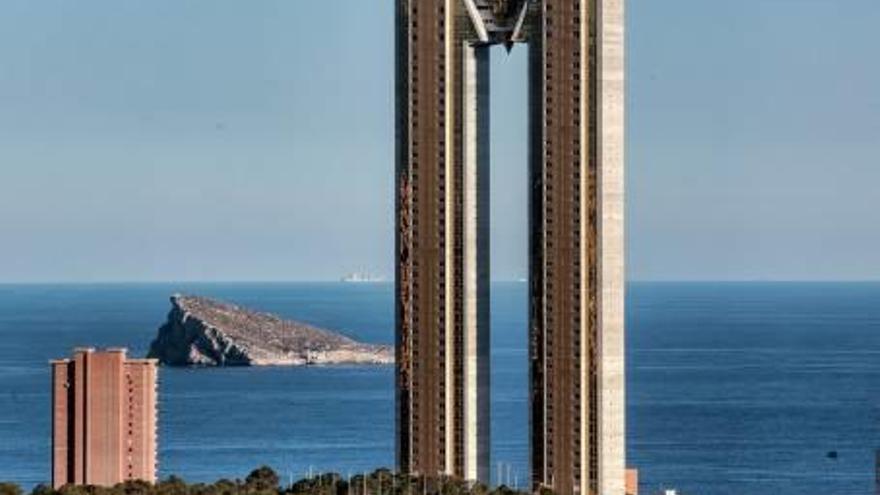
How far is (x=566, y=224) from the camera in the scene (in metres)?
95.4

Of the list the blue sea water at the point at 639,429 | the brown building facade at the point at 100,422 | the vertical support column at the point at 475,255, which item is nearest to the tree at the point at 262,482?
the vertical support column at the point at 475,255

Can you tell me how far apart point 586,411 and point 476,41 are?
11.6 m

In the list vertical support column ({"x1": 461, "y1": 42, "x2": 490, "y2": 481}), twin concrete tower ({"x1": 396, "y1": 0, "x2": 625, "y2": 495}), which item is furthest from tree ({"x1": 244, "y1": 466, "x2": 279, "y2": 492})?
vertical support column ({"x1": 461, "y1": 42, "x2": 490, "y2": 481})

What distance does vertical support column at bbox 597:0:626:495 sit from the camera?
94.2 meters

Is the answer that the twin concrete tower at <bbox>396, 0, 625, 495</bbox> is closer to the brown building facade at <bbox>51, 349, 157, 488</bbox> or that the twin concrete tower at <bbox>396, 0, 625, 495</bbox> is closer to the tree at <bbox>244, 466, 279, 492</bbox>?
the tree at <bbox>244, 466, 279, 492</bbox>

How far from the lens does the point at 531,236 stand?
9644cm

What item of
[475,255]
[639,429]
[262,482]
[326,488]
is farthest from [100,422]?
[639,429]

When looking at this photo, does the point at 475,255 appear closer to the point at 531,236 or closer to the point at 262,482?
the point at 531,236

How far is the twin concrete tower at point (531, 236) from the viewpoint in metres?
94.6

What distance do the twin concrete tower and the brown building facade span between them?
1472 centimetres

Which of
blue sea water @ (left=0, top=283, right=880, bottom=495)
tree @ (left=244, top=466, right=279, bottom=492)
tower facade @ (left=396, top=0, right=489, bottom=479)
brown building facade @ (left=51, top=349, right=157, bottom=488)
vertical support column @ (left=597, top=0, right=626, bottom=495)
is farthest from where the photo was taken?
blue sea water @ (left=0, top=283, right=880, bottom=495)

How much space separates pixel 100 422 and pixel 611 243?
22.7 metres

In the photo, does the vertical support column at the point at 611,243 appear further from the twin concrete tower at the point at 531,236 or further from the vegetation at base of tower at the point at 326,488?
the vegetation at base of tower at the point at 326,488

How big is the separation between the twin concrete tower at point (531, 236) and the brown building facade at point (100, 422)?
1472 cm
